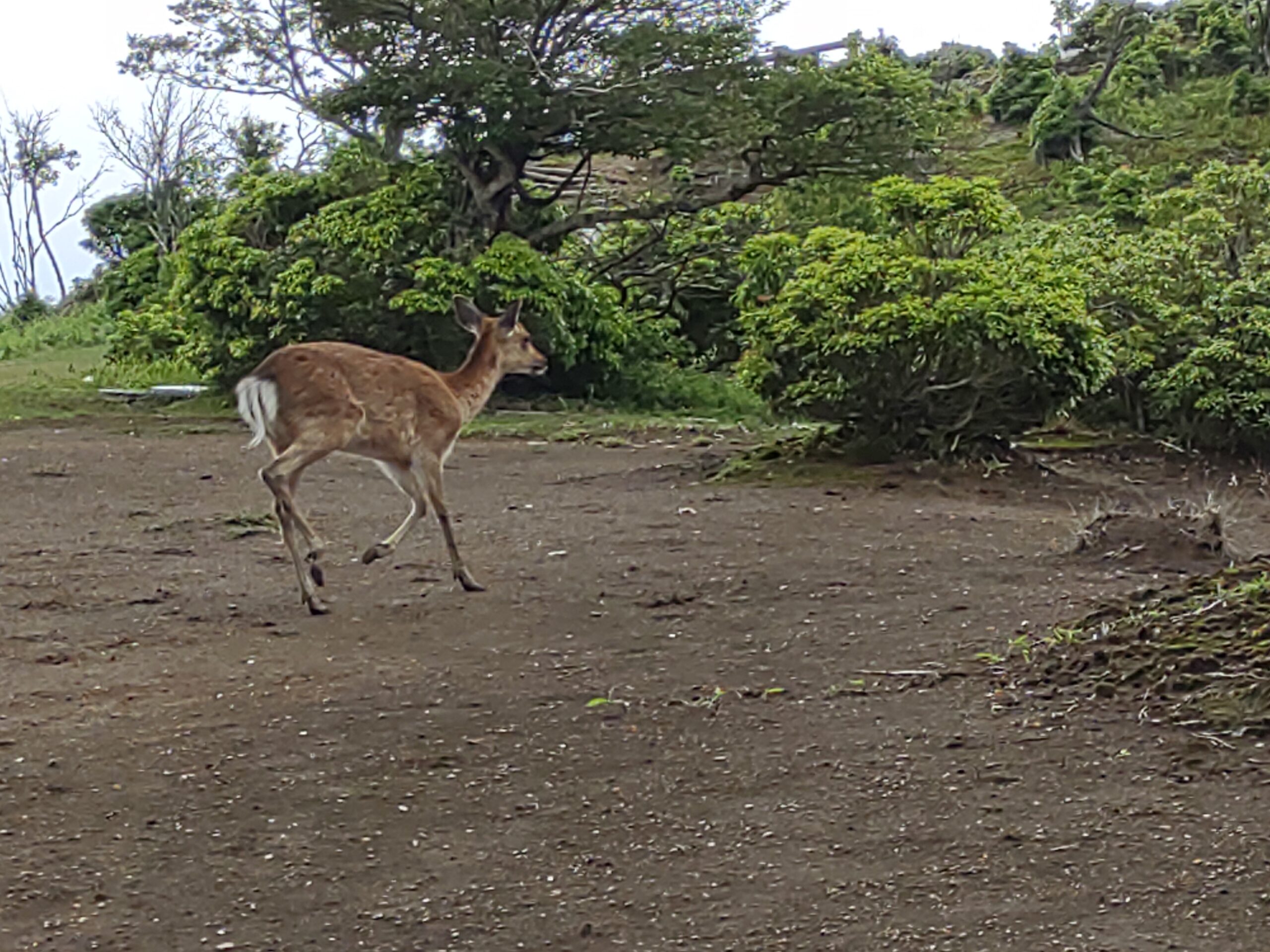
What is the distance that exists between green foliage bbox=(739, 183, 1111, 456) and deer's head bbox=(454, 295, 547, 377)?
2301 mm

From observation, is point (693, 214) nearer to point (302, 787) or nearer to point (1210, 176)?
point (1210, 176)

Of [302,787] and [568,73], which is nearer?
[302,787]

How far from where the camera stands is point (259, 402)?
8.27 meters

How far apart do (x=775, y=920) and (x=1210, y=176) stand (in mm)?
11142

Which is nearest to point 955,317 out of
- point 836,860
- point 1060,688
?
point 1060,688

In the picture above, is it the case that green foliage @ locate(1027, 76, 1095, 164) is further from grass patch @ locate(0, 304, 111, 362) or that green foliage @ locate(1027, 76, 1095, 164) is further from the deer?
the deer

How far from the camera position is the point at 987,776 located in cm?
489

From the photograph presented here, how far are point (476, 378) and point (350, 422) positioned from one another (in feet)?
3.88

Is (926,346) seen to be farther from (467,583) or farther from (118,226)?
(118,226)

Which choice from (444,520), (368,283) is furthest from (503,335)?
(368,283)

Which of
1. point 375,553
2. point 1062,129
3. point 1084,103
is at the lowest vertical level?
point 375,553

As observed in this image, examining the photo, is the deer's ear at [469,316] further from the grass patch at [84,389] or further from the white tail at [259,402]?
the grass patch at [84,389]

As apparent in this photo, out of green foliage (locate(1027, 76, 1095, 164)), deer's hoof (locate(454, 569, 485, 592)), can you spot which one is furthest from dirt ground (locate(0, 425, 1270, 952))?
green foliage (locate(1027, 76, 1095, 164))

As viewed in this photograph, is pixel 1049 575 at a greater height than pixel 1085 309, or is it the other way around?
pixel 1085 309
